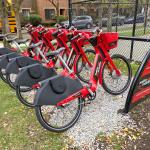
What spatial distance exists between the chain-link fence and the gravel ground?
299 cm

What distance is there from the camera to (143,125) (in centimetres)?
307

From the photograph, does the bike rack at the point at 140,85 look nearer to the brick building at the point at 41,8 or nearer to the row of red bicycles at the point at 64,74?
the row of red bicycles at the point at 64,74

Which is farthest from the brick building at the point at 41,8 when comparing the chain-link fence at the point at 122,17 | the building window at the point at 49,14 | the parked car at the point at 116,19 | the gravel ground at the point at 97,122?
the gravel ground at the point at 97,122

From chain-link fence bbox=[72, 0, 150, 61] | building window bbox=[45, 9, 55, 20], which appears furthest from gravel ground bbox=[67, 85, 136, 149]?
building window bbox=[45, 9, 55, 20]

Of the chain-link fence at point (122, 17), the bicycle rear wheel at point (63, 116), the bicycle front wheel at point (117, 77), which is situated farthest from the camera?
the chain-link fence at point (122, 17)

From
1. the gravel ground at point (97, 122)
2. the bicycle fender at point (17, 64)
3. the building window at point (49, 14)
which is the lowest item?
the gravel ground at point (97, 122)

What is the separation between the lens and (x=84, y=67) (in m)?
4.41

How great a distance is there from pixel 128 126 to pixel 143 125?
22 cm

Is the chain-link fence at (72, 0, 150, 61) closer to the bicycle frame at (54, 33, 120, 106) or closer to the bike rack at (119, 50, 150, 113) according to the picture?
the bicycle frame at (54, 33, 120, 106)

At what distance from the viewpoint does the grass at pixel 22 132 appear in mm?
2783

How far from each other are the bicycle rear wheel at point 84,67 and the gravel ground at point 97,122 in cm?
81

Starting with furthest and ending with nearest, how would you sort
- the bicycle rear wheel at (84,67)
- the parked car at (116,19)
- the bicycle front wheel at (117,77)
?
the parked car at (116,19) < the bicycle rear wheel at (84,67) < the bicycle front wheel at (117,77)

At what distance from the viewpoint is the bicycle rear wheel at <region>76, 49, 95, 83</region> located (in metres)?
4.30

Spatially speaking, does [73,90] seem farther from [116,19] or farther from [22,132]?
[116,19]
